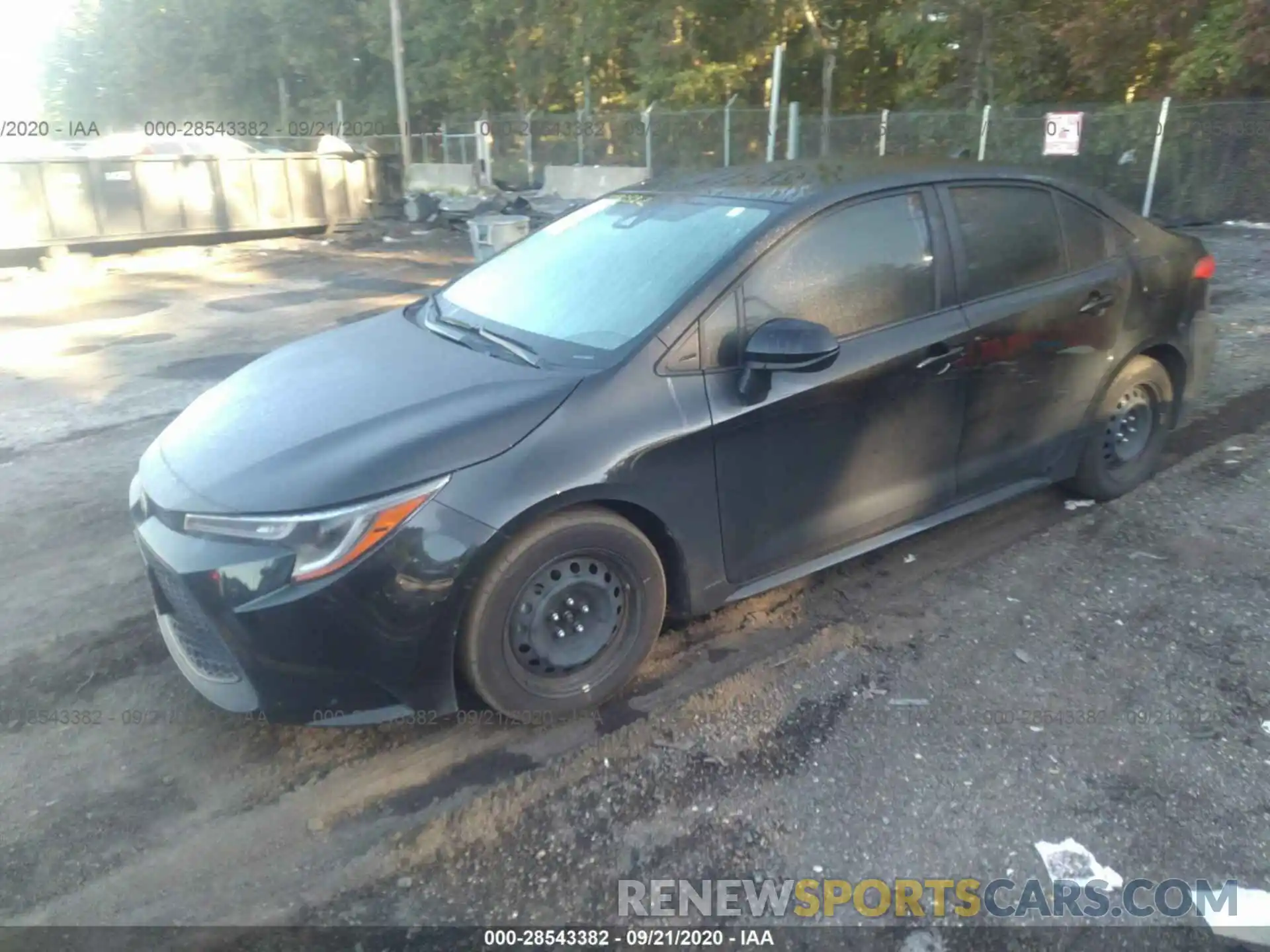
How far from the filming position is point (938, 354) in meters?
3.62

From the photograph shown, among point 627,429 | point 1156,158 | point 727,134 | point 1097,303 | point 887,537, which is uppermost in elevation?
point 727,134

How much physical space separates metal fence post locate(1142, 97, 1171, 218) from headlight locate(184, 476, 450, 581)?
50.7 ft

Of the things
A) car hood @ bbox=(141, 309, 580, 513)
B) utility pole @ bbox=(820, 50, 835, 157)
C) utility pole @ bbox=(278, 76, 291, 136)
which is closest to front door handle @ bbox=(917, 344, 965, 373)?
car hood @ bbox=(141, 309, 580, 513)

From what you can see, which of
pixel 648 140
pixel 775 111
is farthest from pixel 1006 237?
pixel 648 140

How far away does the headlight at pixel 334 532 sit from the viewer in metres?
2.66

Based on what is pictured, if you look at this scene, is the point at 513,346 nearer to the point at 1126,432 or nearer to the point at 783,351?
the point at 783,351

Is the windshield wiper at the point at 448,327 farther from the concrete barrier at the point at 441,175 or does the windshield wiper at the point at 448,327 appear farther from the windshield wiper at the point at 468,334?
the concrete barrier at the point at 441,175

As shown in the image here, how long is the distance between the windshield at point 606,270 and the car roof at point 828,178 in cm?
12

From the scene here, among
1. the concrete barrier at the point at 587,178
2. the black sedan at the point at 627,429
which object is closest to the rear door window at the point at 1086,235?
the black sedan at the point at 627,429

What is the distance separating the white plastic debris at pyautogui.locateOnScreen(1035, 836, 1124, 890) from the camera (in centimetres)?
246

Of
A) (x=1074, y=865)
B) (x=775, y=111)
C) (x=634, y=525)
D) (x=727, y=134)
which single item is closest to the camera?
(x=1074, y=865)

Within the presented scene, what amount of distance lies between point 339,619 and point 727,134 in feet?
65.7

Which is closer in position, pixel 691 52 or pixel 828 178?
pixel 828 178

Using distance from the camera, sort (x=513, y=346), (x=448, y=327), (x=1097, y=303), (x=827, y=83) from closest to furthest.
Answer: (x=513, y=346)
(x=448, y=327)
(x=1097, y=303)
(x=827, y=83)
